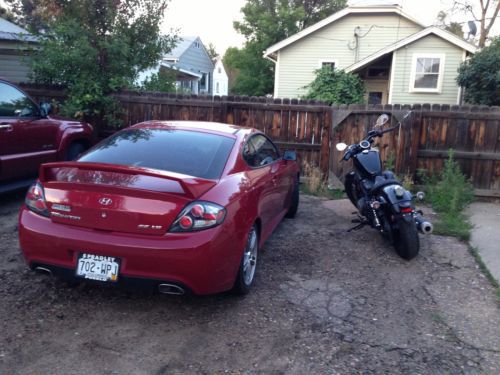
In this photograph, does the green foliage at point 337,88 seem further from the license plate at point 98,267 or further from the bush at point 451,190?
the license plate at point 98,267

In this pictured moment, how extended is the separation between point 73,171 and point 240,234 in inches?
54.7

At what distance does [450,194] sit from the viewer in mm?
7457

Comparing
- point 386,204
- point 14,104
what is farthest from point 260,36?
point 386,204

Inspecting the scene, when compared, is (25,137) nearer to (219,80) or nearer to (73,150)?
(73,150)

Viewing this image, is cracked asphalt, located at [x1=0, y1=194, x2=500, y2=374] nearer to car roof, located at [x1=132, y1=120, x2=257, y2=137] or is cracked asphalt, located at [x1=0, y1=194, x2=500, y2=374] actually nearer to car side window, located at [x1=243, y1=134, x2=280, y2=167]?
car side window, located at [x1=243, y1=134, x2=280, y2=167]

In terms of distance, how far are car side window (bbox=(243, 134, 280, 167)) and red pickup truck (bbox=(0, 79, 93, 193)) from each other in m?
3.31

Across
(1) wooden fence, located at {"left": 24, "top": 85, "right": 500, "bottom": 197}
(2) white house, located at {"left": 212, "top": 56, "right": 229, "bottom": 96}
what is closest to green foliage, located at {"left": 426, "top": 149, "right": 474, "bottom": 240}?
(1) wooden fence, located at {"left": 24, "top": 85, "right": 500, "bottom": 197}

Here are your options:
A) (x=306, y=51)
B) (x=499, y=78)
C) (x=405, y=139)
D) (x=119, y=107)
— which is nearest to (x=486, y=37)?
(x=306, y=51)

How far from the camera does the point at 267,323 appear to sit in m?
3.59

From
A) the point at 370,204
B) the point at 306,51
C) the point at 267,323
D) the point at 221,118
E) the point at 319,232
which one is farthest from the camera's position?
the point at 306,51

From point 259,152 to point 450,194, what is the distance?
4.00 m

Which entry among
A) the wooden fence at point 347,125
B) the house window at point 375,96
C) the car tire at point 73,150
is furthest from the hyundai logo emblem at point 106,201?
the house window at point 375,96

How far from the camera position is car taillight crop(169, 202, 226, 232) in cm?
327

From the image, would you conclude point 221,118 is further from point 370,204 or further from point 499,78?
point 499,78
